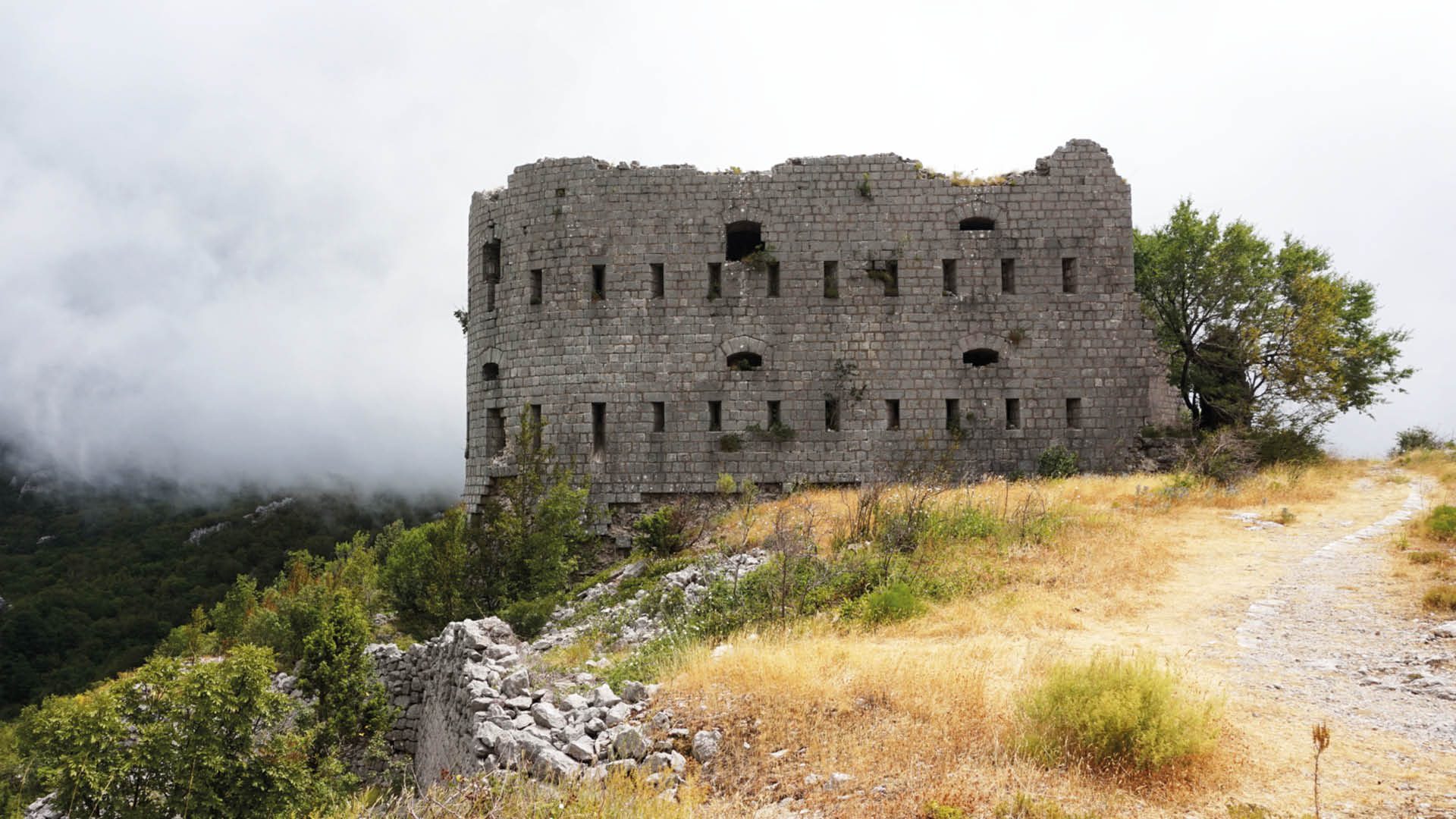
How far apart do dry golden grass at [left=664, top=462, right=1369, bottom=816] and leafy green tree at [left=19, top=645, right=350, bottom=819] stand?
5661mm

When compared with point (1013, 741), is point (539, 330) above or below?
above

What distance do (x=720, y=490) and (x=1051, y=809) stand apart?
13434 millimetres

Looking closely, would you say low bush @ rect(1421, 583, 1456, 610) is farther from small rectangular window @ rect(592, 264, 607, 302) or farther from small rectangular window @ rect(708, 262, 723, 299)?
small rectangular window @ rect(592, 264, 607, 302)

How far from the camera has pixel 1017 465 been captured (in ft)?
59.2

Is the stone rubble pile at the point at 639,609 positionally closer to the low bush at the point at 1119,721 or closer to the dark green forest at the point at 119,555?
the low bush at the point at 1119,721

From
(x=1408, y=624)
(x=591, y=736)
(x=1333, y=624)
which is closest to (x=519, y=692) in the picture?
(x=591, y=736)

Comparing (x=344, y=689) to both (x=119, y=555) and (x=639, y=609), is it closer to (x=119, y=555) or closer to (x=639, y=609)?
(x=639, y=609)

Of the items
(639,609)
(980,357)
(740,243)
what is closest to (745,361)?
(740,243)

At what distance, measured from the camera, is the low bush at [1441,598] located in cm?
812

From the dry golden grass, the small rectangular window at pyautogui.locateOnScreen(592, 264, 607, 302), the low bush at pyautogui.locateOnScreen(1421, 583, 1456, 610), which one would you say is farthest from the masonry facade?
the low bush at pyautogui.locateOnScreen(1421, 583, 1456, 610)

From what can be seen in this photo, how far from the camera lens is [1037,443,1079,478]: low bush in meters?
17.7

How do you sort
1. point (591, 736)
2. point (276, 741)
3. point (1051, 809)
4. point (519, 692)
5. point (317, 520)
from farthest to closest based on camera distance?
point (317, 520), point (276, 741), point (519, 692), point (591, 736), point (1051, 809)

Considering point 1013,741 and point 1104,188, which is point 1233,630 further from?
point 1104,188

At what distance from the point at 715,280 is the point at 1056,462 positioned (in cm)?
869
